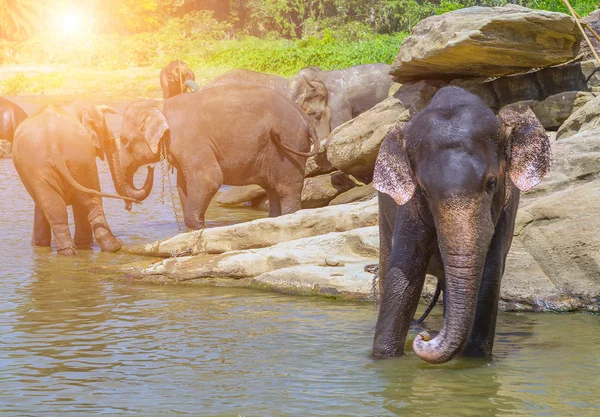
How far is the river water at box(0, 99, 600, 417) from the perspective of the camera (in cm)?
511

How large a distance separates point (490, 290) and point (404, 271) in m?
0.48

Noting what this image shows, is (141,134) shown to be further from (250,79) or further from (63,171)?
(250,79)

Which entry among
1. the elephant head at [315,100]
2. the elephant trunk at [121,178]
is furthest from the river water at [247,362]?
the elephant head at [315,100]

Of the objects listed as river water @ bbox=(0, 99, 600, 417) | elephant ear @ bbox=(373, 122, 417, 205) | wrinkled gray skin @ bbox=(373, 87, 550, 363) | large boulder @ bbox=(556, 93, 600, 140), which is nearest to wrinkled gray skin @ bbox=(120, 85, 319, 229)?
river water @ bbox=(0, 99, 600, 417)

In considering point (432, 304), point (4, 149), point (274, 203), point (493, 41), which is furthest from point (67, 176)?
point (4, 149)

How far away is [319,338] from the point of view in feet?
21.6

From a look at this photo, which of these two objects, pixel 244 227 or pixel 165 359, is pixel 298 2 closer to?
pixel 244 227

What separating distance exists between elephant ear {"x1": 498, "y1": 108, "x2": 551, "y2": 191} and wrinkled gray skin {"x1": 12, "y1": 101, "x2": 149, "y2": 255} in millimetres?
6649

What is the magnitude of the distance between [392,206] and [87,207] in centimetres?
630

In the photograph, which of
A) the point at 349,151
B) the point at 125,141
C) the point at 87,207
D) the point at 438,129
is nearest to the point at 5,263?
the point at 87,207

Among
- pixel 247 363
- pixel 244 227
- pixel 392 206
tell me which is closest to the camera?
pixel 392 206

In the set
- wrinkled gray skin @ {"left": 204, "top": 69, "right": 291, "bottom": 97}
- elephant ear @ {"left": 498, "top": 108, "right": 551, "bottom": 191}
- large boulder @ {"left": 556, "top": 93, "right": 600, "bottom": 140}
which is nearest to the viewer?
elephant ear @ {"left": 498, "top": 108, "right": 551, "bottom": 191}

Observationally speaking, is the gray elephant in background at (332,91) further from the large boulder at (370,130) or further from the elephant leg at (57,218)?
the elephant leg at (57,218)

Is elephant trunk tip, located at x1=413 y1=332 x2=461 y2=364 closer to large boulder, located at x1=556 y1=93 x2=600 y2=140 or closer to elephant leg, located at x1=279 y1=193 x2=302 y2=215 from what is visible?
large boulder, located at x1=556 y1=93 x2=600 y2=140
